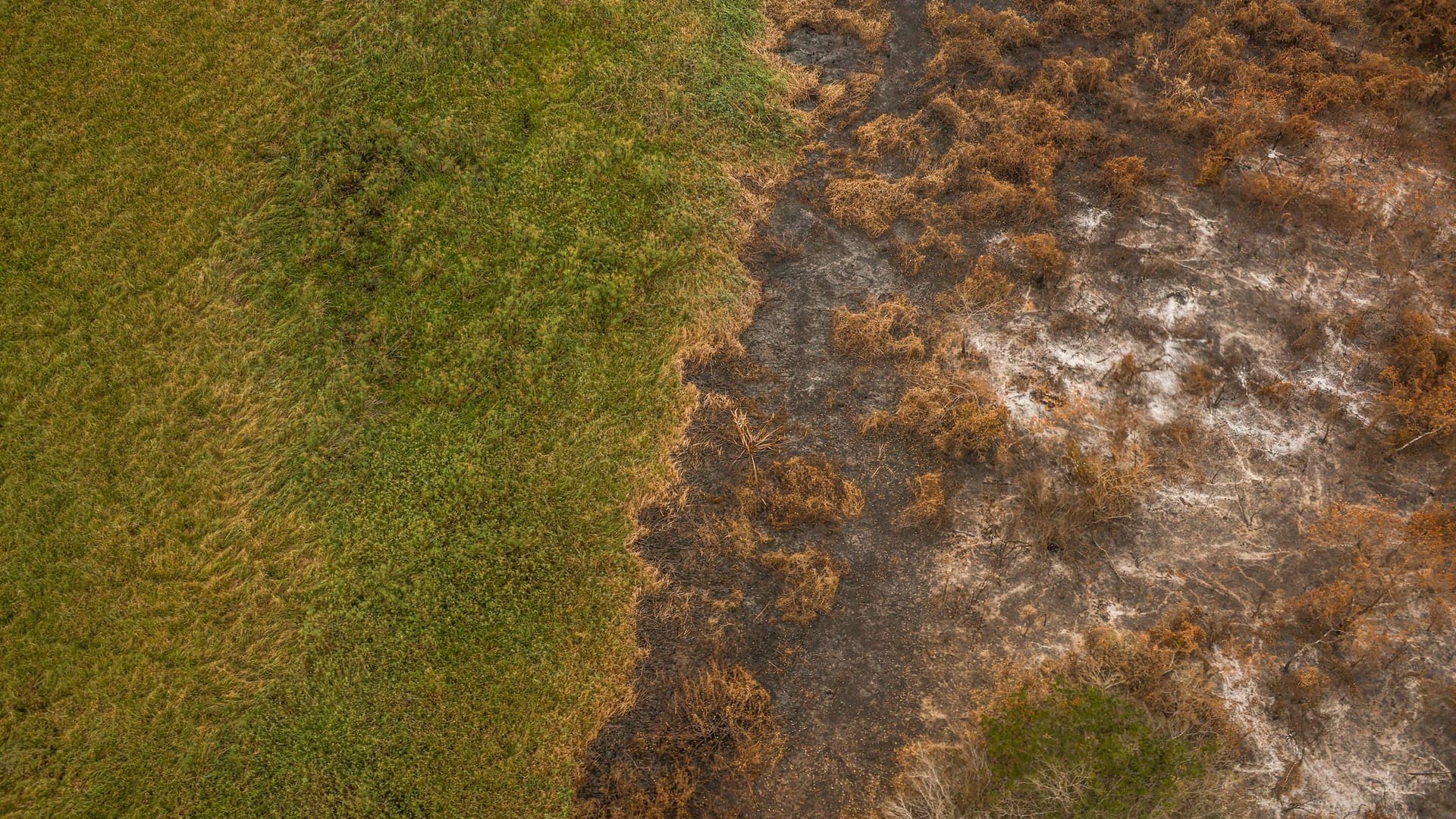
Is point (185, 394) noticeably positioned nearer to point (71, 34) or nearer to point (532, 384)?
point (532, 384)

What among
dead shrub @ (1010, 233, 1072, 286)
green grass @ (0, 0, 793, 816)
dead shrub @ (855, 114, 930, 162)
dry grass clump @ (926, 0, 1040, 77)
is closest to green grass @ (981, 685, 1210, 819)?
green grass @ (0, 0, 793, 816)

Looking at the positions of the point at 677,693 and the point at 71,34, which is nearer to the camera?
the point at 677,693

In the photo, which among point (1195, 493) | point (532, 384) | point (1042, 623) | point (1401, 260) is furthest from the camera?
point (1401, 260)

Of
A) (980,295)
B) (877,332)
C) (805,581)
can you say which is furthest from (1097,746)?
(980,295)

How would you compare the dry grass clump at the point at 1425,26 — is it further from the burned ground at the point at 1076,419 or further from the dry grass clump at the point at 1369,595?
the dry grass clump at the point at 1369,595

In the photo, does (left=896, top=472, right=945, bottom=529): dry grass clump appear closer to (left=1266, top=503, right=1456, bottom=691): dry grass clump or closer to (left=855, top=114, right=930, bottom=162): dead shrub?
(left=1266, top=503, right=1456, bottom=691): dry grass clump

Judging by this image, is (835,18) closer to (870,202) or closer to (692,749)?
(870,202)

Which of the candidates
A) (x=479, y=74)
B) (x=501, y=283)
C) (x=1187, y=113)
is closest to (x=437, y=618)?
Result: (x=501, y=283)
